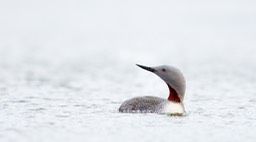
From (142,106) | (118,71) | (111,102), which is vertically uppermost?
(118,71)

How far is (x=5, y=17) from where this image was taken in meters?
38.5

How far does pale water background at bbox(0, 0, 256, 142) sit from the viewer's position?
34.0 ft

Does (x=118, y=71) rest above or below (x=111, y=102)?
above

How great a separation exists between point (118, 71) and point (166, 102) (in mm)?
6815

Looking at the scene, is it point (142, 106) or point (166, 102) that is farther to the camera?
point (166, 102)

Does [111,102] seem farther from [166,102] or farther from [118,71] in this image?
[118,71]

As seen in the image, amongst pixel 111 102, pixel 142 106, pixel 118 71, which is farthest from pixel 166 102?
pixel 118 71

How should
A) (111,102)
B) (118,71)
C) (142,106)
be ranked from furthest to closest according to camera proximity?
(118,71)
(111,102)
(142,106)

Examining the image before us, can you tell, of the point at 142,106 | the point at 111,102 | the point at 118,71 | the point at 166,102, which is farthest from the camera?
the point at 118,71

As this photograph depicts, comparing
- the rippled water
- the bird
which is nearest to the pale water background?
the rippled water

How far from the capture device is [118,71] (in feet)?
61.3

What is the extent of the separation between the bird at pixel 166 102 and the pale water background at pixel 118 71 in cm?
24

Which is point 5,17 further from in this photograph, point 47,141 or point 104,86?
point 47,141

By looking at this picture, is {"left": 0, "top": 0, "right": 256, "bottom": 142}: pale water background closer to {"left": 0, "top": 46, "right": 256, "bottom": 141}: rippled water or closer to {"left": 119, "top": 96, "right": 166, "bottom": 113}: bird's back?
{"left": 0, "top": 46, "right": 256, "bottom": 141}: rippled water
